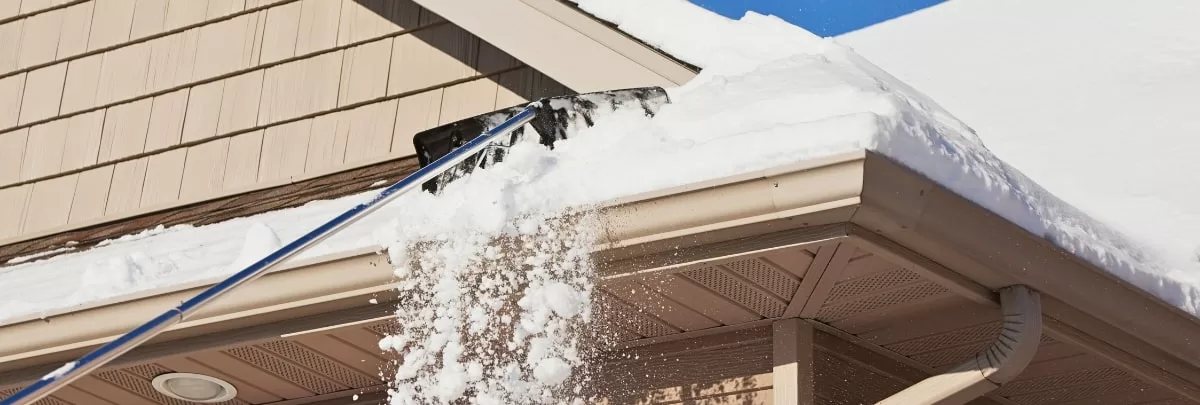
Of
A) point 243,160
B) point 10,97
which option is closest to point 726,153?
point 243,160

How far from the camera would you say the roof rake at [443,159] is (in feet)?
9.15

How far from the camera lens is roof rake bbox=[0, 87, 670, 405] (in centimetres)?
279

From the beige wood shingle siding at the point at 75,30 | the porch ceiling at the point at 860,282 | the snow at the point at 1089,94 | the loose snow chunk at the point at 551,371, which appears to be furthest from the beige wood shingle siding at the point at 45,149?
the snow at the point at 1089,94

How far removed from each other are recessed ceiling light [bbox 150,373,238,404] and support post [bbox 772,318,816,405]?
1.72 m

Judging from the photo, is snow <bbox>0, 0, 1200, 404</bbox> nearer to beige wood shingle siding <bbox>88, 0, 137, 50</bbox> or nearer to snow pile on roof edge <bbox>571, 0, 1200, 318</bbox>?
snow pile on roof edge <bbox>571, 0, 1200, 318</bbox>

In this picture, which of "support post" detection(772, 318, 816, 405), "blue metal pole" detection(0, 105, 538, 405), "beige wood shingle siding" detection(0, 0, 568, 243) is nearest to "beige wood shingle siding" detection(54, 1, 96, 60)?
"beige wood shingle siding" detection(0, 0, 568, 243)

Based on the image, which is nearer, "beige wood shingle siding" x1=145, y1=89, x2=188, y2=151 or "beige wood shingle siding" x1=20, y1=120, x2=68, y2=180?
"beige wood shingle siding" x1=145, y1=89, x2=188, y2=151

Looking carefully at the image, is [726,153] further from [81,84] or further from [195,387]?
[81,84]

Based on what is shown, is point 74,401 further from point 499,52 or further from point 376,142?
point 499,52

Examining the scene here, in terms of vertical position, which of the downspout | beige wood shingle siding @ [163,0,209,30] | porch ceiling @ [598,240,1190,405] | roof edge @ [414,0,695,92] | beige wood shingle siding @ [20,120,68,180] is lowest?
the downspout

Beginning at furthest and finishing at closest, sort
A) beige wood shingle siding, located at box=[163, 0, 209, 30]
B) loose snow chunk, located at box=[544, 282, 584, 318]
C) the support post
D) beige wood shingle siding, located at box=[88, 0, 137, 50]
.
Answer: beige wood shingle siding, located at box=[88, 0, 137, 50] < beige wood shingle siding, located at box=[163, 0, 209, 30] < the support post < loose snow chunk, located at box=[544, 282, 584, 318]

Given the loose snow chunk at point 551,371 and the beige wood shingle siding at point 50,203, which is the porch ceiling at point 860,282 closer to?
the loose snow chunk at point 551,371

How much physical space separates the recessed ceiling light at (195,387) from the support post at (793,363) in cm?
172

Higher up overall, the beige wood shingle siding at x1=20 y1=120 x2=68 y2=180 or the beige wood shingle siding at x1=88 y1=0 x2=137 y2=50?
the beige wood shingle siding at x1=88 y1=0 x2=137 y2=50
